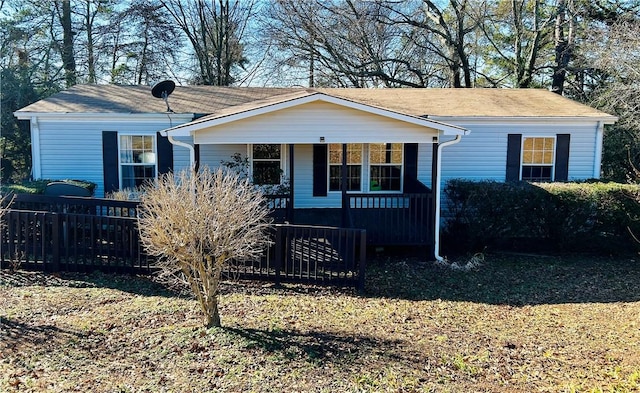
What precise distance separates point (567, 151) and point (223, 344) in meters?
10.5

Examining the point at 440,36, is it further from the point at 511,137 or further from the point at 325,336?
the point at 325,336

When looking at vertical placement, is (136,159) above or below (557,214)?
above

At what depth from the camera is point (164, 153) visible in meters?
11.1

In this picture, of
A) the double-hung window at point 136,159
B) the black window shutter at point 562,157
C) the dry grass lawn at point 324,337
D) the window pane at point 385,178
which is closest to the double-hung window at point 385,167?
the window pane at point 385,178

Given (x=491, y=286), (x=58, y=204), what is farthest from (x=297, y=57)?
(x=491, y=286)

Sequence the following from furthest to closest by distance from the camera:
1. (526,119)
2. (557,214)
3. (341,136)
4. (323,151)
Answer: (323,151), (526,119), (557,214), (341,136)

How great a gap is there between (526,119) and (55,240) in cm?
1084

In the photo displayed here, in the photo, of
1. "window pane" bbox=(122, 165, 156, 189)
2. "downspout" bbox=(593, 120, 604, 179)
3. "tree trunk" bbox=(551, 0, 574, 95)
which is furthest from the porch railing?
"tree trunk" bbox=(551, 0, 574, 95)

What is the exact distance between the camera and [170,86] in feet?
37.0

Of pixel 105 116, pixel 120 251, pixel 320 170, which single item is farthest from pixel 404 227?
pixel 105 116

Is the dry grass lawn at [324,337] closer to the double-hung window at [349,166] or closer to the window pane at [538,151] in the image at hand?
the double-hung window at [349,166]

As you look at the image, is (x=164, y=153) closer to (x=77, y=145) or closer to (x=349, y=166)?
(x=77, y=145)

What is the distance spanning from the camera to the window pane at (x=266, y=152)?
11.5 meters

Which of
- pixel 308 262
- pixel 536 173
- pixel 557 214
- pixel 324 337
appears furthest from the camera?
pixel 536 173
